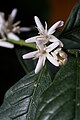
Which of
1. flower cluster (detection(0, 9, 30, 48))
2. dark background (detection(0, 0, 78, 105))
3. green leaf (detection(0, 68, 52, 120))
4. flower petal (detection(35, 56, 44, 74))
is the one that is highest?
flower petal (detection(35, 56, 44, 74))

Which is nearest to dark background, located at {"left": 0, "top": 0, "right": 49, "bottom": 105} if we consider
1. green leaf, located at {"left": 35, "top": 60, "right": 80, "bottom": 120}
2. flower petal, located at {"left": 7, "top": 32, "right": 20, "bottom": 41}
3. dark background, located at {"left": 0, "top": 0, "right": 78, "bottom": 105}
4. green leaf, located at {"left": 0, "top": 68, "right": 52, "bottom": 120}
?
dark background, located at {"left": 0, "top": 0, "right": 78, "bottom": 105}

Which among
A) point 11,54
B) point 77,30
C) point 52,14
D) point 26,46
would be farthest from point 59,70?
point 52,14

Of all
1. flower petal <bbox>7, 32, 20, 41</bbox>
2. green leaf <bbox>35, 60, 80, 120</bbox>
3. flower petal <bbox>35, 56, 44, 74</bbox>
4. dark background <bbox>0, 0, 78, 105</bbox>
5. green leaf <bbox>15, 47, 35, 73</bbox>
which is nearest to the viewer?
green leaf <bbox>35, 60, 80, 120</bbox>

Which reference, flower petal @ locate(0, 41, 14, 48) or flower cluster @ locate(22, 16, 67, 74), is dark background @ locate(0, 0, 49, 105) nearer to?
flower petal @ locate(0, 41, 14, 48)

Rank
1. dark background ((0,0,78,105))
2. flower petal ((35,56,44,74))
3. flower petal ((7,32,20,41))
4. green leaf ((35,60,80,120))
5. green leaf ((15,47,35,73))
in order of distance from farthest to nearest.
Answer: dark background ((0,0,78,105)) < flower petal ((7,32,20,41)) < green leaf ((15,47,35,73)) < flower petal ((35,56,44,74)) < green leaf ((35,60,80,120))

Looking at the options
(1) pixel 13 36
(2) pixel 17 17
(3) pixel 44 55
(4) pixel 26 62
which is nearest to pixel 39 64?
(3) pixel 44 55

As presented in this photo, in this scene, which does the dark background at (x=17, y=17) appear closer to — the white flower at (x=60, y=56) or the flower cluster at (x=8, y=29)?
the flower cluster at (x=8, y=29)
